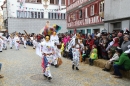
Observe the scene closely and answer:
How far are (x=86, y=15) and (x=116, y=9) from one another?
7606mm

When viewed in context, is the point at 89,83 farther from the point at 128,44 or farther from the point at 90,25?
the point at 90,25

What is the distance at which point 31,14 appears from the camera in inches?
1414

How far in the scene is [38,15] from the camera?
120ft

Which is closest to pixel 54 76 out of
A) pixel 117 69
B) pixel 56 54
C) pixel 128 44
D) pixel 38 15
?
pixel 56 54

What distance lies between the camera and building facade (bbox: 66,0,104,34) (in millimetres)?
19094

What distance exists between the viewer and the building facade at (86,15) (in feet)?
62.6

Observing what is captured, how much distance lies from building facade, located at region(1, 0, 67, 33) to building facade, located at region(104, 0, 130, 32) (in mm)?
17906

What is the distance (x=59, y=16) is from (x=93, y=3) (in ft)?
60.2

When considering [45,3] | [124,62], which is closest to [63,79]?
[124,62]

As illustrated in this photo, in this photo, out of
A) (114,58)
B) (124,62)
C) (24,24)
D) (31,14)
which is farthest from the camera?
(31,14)

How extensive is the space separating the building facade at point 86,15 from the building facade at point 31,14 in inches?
244

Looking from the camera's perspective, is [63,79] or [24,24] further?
[24,24]

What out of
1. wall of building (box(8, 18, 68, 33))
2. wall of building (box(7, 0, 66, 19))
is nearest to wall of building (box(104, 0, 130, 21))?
wall of building (box(8, 18, 68, 33))

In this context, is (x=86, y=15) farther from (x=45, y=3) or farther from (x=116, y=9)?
(x=45, y=3)
